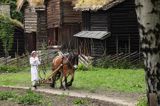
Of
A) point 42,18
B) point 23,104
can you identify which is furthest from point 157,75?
point 42,18

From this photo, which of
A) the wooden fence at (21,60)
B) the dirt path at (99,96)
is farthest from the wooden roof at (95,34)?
the dirt path at (99,96)

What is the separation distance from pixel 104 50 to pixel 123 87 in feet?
45.3

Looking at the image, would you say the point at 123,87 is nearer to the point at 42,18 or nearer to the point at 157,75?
the point at 157,75

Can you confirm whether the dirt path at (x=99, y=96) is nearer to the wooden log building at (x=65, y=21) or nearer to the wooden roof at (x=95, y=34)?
the wooden roof at (x=95, y=34)

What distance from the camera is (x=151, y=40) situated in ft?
24.6

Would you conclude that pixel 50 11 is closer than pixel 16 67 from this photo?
No

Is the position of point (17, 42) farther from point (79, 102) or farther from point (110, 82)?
point (79, 102)

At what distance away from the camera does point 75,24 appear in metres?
40.1

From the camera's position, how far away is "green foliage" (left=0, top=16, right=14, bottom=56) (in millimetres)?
40938

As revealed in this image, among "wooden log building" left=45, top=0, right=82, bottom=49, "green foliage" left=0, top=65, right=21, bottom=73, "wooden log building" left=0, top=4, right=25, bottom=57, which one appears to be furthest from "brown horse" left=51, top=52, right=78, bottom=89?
"wooden log building" left=0, top=4, right=25, bottom=57

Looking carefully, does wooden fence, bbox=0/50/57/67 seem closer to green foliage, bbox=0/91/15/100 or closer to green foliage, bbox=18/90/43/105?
green foliage, bbox=0/91/15/100

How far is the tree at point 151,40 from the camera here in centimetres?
741

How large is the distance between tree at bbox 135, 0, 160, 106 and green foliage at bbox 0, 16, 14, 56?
33837 mm

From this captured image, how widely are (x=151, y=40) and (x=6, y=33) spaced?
3411 centimetres
